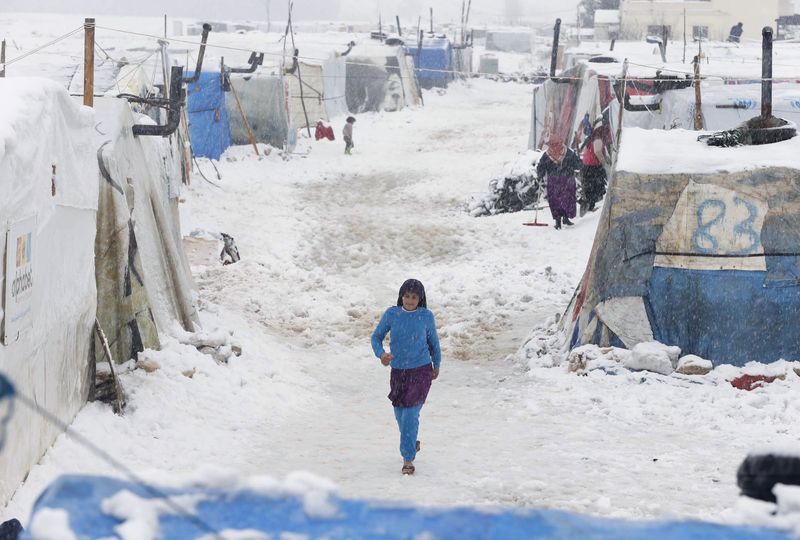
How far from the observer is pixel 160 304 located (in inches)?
376

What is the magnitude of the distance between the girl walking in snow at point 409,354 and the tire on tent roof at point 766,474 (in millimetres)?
4055

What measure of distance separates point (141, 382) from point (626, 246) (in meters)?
4.55

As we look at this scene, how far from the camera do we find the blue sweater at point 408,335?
6973 mm

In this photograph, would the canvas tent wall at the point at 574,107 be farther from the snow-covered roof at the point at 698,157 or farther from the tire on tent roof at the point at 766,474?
the tire on tent roof at the point at 766,474

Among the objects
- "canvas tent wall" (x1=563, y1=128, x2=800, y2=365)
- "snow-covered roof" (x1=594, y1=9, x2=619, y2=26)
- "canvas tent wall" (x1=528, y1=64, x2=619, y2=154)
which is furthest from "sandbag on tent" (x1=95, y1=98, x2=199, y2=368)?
"snow-covered roof" (x1=594, y1=9, x2=619, y2=26)

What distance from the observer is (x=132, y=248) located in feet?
29.6

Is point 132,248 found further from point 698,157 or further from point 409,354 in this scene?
point 698,157

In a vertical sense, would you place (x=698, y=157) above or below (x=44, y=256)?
above

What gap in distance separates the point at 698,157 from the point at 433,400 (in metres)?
3.44

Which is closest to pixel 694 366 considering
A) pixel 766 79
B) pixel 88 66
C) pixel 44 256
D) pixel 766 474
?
pixel 766 79

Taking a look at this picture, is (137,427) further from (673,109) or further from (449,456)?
(673,109)

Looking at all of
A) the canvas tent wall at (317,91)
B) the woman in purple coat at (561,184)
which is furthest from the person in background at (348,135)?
the woman in purple coat at (561,184)

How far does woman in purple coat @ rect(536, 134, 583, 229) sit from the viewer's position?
16.7 meters

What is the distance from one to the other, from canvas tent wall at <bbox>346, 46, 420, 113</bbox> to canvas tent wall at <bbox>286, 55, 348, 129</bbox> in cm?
131
